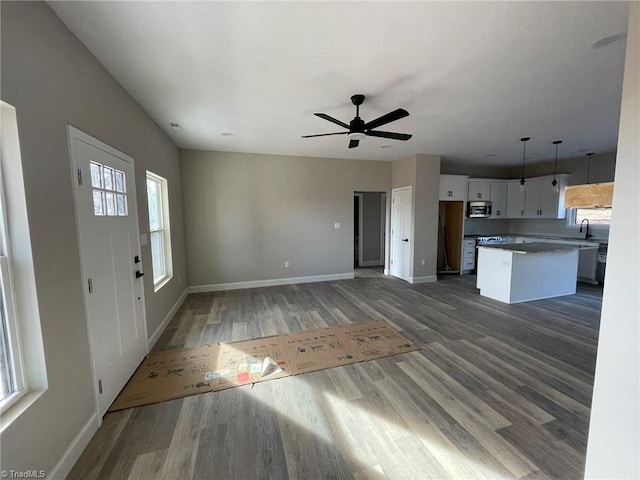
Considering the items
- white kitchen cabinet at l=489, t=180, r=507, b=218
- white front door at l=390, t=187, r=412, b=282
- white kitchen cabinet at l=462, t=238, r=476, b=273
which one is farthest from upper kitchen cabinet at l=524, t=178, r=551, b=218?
white front door at l=390, t=187, r=412, b=282

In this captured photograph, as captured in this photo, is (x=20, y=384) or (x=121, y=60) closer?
(x=20, y=384)

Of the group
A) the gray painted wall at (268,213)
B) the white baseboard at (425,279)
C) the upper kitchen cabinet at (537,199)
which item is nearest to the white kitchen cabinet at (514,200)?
the upper kitchen cabinet at (537,199)

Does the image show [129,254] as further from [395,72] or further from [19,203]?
[395,72]

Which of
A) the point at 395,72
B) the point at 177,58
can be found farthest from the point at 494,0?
the point at 177,58

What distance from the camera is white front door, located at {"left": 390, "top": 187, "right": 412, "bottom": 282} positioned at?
18.5ft

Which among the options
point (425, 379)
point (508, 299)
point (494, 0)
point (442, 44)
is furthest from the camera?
point (508, 299)

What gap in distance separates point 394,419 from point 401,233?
445 centimetres

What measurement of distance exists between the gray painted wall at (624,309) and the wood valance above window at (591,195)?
131 millimetres

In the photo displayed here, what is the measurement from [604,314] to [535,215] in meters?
6.86

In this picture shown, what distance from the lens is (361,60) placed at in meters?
2.04

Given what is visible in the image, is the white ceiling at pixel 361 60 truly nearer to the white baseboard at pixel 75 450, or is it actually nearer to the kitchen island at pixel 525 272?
the kitchen island at pixel 525 272

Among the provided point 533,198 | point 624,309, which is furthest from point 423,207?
point 624,309

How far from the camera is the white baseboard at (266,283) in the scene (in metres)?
5.05

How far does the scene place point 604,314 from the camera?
0.97 m
